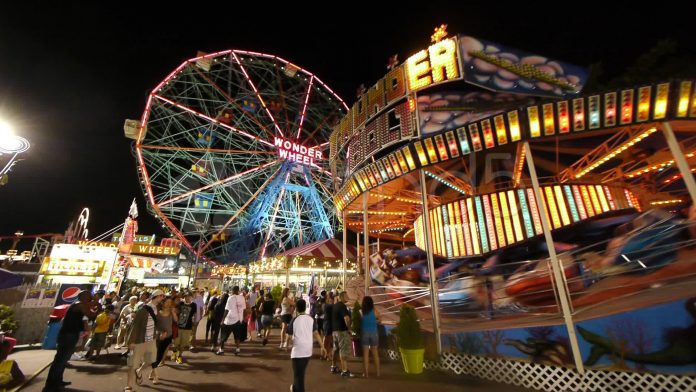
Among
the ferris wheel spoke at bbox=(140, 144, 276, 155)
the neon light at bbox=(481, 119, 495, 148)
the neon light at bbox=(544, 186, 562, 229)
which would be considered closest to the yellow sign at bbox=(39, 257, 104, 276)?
the ferris wheel spoke at bbox=(140, 144, 276, 155)

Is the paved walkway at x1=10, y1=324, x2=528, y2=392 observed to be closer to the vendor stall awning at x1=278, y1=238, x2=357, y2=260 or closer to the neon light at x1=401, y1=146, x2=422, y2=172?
the neon light at x1=401, y1=146, x2=422, y2=172

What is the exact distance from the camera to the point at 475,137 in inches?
286

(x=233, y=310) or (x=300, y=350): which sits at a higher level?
(x=233, y=310)

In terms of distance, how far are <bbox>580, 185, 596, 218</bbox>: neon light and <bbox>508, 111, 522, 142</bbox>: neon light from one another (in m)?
6.81

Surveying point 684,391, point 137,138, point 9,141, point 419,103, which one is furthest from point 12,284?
point 137,138

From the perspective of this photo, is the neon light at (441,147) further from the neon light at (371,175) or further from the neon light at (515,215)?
the neon light at (515,215)

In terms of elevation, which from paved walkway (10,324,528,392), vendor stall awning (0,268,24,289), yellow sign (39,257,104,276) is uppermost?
yellow sign (39,257,104,276)

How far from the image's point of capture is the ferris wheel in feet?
78.4

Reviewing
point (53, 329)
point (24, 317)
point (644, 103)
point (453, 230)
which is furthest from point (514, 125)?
point (24, 317)

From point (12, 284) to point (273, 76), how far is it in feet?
81.2

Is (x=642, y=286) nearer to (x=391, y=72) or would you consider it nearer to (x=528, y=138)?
(x=528, y=138)

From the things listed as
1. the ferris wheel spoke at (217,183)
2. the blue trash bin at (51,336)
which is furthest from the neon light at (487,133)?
the ferris wheel spoke at (217,183)

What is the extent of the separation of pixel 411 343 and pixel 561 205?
8120 millimetres

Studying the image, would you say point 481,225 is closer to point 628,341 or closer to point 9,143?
point 628,341
